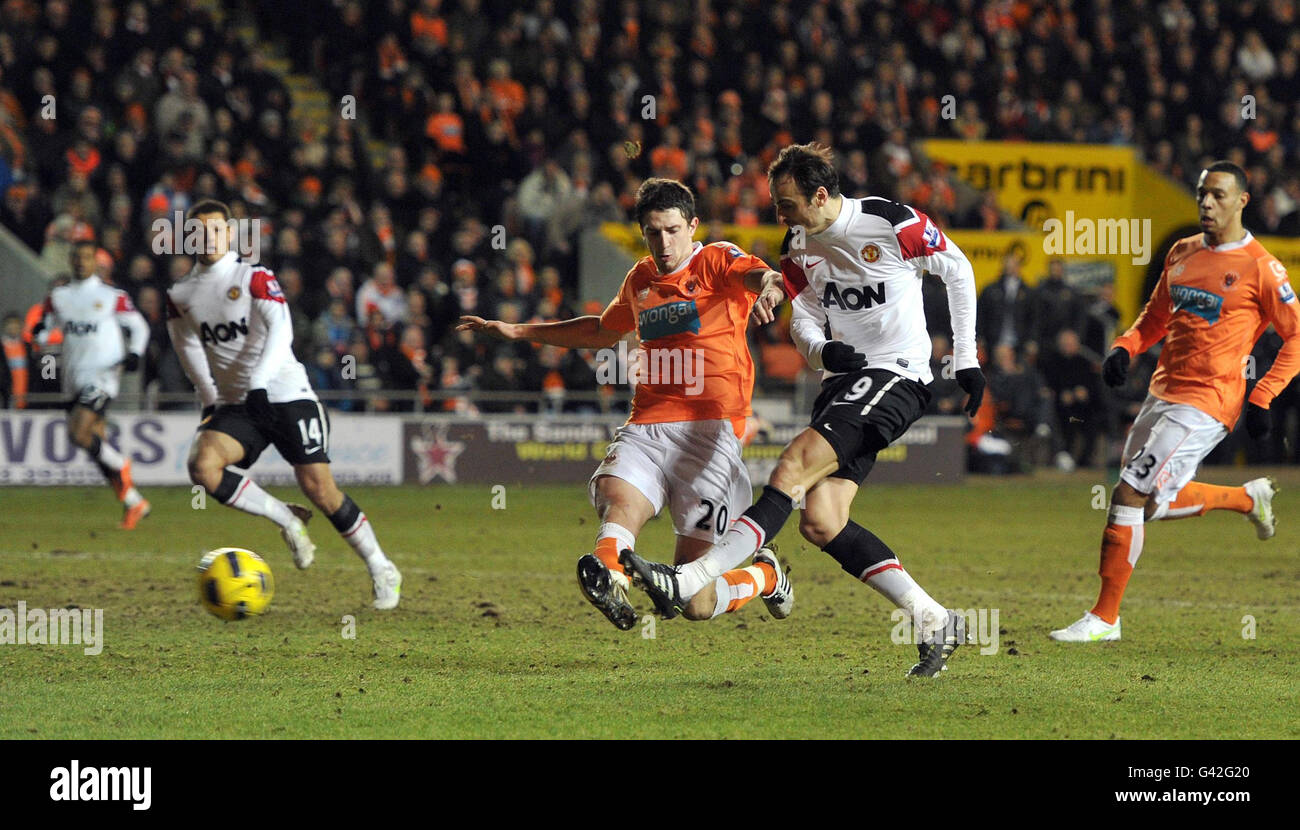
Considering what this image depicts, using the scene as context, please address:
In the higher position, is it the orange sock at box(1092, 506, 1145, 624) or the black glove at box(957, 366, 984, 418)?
the black glove at box(957, 366, 984, 418)

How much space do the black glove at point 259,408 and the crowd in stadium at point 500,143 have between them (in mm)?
8075

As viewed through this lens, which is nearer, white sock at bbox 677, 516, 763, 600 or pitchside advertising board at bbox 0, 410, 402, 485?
white sock at bbox 677, 516, 763, 600

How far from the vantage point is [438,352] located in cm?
1856

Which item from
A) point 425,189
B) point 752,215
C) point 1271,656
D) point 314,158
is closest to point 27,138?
point 314,158

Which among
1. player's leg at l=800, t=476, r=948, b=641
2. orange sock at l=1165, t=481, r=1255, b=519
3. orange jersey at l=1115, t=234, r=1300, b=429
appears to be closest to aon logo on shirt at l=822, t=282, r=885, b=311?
player's leg at l=800, t=476, r=948, b=641

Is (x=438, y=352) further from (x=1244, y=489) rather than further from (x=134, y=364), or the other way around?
(x=1244, y=489)

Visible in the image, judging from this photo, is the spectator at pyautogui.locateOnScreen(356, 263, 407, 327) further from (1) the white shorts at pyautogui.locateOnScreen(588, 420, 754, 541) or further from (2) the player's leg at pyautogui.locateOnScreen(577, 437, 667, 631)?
(1) the white shorts at pyautogui.locateOnScreen(588, 420, 754, 541)

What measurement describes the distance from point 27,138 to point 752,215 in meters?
8.25

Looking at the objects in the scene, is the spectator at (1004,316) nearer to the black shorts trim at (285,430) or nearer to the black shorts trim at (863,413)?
the black shorts trim at (285,430)

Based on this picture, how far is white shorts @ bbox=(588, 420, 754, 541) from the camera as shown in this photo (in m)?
7.08

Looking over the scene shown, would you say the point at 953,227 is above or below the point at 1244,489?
above

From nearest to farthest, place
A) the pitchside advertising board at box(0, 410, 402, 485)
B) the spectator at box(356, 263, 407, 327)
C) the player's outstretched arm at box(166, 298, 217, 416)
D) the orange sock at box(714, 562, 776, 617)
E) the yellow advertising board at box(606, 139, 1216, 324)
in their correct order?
the orange sock at box(714, 562, 776, 617) < the player's outstretched arm at box(166, 298, 217, 416) < the pitchside advertising board at box(0, 410, 402, 485) < the spectator at box(356, 263, 407, 327) < the yellow advertising board at box(606, 139, 1216, 324)

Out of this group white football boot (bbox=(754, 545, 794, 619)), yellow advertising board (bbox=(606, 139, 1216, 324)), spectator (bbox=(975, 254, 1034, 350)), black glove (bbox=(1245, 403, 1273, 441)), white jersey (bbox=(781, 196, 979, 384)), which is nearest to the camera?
white jersey (bbox=(781, 196, 979, 384))

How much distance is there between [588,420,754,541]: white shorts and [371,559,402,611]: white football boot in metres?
2.66
